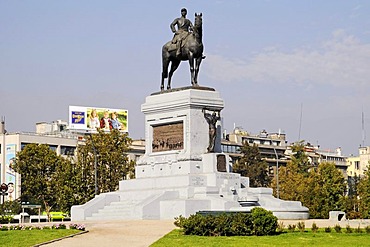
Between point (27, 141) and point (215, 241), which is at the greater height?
point (27, 141)

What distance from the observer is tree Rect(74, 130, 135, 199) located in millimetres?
76975

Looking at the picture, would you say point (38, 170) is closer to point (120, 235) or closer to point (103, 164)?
point (103, 164)

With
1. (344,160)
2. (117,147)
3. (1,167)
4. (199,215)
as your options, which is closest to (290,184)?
(117,147)

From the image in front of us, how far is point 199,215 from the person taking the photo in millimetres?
31969

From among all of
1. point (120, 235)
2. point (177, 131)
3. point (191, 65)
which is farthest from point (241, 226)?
point (191, 65)

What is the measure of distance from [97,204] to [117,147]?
31379 mm

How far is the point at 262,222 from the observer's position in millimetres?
30984

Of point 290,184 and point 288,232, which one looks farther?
point 290,184

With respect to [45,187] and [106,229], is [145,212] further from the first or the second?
[45,187]

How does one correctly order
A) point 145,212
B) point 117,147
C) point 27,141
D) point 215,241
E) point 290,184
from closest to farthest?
1. point 215,241
2. point 145,212
3. point 117,147
4. point 290,184
5. point 27,141

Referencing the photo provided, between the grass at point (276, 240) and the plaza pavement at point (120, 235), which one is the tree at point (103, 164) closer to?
the plaza pavement at point (120, 235)

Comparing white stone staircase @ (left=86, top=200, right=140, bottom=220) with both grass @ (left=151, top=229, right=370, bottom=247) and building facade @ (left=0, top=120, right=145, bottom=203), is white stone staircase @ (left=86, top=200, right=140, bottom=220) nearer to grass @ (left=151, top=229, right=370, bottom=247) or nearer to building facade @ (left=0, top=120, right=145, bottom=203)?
grass @ (left=151, top=229, right=370, bottom=247)

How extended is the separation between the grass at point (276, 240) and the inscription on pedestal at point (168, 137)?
17.5 meters

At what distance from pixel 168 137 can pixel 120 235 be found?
57.6 feet
